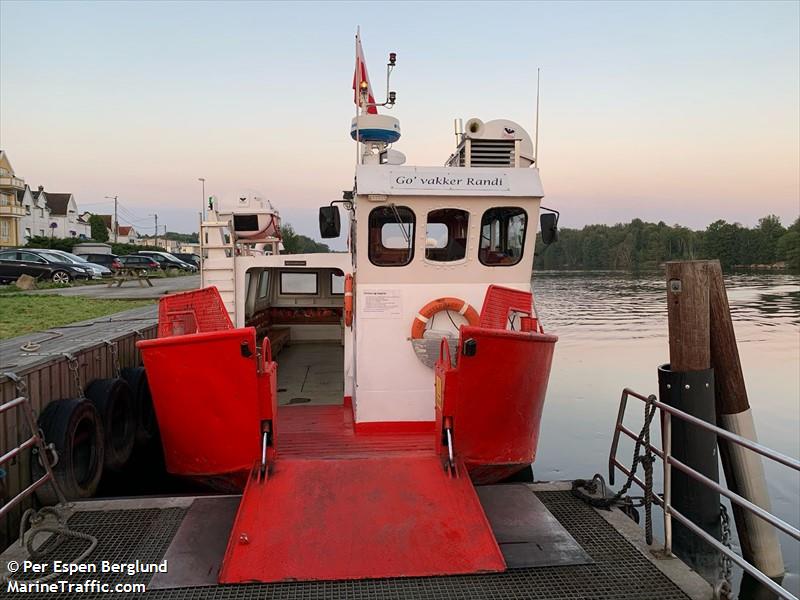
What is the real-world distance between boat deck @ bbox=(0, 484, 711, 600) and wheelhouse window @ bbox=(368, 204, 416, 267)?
308 cm

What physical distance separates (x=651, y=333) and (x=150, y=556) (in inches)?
918

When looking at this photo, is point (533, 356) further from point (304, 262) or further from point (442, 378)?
point (304, 262)

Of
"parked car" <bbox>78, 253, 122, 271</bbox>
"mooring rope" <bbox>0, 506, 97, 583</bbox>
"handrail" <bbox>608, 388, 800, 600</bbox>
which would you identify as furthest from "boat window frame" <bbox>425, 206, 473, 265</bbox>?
"parked car" <bbox>78, 253, 122, 271</bbox>

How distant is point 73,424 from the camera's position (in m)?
5.23

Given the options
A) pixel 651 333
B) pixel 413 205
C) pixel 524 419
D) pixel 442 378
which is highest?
pixel 413 205

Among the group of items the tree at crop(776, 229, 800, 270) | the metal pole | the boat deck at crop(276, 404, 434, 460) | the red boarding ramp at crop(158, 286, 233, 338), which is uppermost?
the tree at crop(776, 229, 800, 270)

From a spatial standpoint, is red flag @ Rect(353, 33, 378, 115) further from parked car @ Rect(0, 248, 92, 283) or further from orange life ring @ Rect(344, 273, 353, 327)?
parked car @ Rect(0, 248, 92, 283)

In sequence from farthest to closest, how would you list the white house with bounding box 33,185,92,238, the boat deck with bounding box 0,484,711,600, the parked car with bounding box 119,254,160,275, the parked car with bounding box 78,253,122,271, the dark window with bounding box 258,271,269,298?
the white house with bounding box 33,185,92,238, the parked car with bounding box 119,254,160,275, the parked car with bounding box 78,253,122,271, the dark window with bounding box 258,271,269,298, the boat deck with bounding box 0,484,711,600

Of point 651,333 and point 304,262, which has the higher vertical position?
point 304,262

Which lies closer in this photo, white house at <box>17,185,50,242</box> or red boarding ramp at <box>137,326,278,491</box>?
red boarding ramp at <box>137,326,278,491</box>

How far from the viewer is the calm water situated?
31.7 ft

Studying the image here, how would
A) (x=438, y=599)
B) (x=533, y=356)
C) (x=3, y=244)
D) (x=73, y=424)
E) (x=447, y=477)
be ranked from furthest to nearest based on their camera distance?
(x=3, y=244) < (x=73, y=424) < (x=533, y=356) < (x=447, y=477) < (x=438, y=599)

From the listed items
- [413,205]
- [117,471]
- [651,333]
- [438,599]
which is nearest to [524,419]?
[438,599]

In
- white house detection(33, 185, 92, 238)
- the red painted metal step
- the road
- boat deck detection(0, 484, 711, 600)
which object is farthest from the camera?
white house detection(33, 185, 92, 238)
